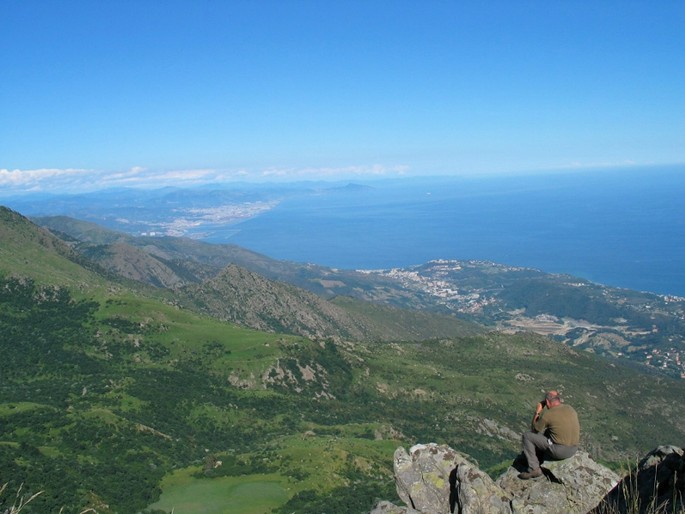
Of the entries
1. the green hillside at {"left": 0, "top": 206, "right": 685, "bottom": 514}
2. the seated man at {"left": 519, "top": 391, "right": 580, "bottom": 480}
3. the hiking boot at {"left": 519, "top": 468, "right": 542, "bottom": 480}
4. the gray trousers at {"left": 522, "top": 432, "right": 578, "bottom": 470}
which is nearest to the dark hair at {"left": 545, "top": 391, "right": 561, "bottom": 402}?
the seated man at {"left": 519, "top": 391, "right": 580, "bottom": 480}

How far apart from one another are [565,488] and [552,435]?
3.48 feet

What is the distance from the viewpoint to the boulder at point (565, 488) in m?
10.2

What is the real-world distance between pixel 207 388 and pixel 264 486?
125 feet

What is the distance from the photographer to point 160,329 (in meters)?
101

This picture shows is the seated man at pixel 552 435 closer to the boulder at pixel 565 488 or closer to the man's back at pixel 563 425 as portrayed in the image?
the man's back at pixel 563 425

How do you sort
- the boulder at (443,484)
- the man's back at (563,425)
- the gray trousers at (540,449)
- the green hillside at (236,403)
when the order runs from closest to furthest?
the man's back at (563,425)
the gray trousers at (540,449)
the boulder at (443,484)
the green hillside at (236,403)

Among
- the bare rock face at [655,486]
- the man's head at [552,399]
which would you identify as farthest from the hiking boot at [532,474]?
the bare rock face at [655,486]

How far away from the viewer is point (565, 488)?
10453 mm

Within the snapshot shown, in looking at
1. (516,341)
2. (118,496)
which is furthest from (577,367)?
(118,496)

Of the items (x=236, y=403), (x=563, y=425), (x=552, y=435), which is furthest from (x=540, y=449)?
(x=236, y=403)

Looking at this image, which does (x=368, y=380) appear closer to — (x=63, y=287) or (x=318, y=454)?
(x=318, y=454)

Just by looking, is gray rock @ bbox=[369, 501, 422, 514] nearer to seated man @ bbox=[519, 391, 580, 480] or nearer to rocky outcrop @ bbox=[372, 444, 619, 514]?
rocky outcrop @ bbox=[372, 444, 619, 514]

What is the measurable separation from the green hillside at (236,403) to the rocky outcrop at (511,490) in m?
27.6

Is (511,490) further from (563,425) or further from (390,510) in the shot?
(390,510)
